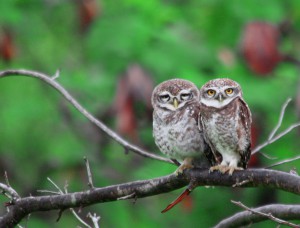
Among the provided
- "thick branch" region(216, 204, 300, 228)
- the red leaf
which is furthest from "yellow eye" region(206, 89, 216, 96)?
the red leaf

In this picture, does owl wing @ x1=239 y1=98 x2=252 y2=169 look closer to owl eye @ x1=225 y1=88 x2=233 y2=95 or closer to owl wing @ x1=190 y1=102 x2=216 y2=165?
owl eye @ x1=225 y1=88 x2=233 y2=95

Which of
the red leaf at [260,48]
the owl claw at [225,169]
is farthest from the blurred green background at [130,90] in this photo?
the owl claw at [225,169]

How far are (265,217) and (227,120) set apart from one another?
2.32 feet

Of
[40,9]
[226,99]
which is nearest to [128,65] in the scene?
[40,9]

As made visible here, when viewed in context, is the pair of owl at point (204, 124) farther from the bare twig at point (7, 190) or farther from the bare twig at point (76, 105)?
the bare twig at point (7, 190)

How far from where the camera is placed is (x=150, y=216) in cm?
1055

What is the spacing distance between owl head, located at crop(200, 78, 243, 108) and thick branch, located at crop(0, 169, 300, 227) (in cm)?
55

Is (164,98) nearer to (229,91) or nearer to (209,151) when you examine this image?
(209,151)

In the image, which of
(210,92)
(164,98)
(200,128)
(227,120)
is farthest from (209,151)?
(164,98)

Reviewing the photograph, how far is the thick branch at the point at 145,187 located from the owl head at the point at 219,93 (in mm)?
551

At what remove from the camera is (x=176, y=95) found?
600cm

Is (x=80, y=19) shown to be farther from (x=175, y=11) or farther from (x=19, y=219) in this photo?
(x=19, y=219)

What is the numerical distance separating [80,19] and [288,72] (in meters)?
2.53

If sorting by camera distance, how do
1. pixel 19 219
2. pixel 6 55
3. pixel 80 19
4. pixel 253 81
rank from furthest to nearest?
pixel 80 19
pixel 6 55
pixel 253 81
pixel 19 219
